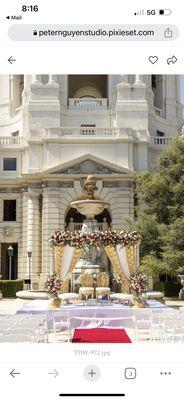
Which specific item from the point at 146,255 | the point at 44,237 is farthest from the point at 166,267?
the point at 44,237

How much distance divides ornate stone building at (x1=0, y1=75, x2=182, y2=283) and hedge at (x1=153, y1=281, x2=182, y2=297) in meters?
5.23

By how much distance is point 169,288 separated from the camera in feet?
106

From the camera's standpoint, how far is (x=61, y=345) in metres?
4.28

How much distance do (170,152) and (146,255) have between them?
6419mm

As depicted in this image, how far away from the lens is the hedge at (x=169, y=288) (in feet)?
106

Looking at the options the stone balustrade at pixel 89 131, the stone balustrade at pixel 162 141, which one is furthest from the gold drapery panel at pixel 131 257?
the stone balustrade at pixel 162 141

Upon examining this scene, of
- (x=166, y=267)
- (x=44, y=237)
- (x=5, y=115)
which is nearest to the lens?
(x=166, y=267)

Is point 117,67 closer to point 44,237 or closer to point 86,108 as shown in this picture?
point 44,237

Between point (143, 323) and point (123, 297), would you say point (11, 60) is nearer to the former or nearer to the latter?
point (143, 323)

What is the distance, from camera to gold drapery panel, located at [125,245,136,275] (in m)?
19.5

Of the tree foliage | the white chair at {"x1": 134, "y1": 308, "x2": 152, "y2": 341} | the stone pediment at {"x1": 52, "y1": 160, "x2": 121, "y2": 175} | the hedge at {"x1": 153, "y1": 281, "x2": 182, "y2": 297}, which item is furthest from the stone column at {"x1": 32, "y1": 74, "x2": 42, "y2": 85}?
the white chair at {"x1": 134, "y1": 308, "x2": 152, "y2": 341}

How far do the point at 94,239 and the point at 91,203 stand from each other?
346cm

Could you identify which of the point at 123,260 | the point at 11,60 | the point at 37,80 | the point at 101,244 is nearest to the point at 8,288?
the point at 101,244

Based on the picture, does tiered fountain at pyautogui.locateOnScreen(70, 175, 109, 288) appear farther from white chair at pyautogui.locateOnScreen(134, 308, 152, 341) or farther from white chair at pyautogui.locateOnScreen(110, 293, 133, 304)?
white chair at pyautogui.locateOnScreen(134, 308, 152, 341)
